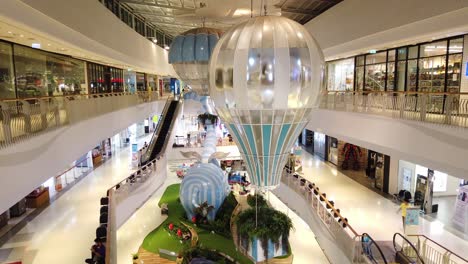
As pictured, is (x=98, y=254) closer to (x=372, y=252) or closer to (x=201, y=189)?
(x=201, y=189)

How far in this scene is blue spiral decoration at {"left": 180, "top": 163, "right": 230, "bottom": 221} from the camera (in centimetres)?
1415

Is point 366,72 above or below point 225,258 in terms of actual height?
above

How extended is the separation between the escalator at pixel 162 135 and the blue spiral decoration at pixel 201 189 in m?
6.36

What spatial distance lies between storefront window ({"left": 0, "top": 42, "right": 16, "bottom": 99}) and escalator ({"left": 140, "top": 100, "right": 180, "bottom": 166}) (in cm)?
801

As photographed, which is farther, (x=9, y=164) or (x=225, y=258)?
(x=225, y=258)

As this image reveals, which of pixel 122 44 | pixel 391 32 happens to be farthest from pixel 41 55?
pixel 391 32

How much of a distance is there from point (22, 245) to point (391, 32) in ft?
47.2

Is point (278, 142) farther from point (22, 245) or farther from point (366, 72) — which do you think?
point (366, 72)

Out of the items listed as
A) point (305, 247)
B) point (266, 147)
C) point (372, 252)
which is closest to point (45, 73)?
point (305, 247)

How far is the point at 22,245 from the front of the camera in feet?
39.3

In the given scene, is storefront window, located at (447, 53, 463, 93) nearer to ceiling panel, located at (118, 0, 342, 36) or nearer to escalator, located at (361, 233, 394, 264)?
ceiling panel, located at (118, 0, 342, 36)

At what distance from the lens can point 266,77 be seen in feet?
17.0

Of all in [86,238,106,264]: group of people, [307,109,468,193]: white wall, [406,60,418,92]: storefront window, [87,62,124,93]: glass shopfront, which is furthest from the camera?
[87,62,124,93]: glass shopfront

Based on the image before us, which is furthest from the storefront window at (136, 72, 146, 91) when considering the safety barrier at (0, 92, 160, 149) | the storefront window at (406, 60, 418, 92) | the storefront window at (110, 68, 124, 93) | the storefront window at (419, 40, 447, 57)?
the storefront window at (419, 40, 447, 57)
